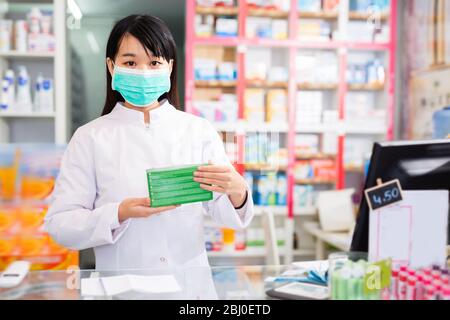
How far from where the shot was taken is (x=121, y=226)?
1.63 meters

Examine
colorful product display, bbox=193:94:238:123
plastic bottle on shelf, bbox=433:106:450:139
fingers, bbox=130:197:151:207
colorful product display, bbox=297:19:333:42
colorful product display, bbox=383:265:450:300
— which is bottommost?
colorful product display, bbox=383:265:450:300

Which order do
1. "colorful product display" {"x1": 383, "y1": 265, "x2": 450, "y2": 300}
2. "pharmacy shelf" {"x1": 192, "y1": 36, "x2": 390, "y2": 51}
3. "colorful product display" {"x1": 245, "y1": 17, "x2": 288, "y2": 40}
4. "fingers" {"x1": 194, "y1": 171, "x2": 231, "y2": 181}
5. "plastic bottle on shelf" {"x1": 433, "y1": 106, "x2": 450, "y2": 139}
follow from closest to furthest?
"colorful product display" {"x1": 383, "y1": 265, "x2": 450, "y2": 300} → "fingers" {"x1": 194, "y1": 171, "x2": 231, "y2": 181} → "plastic bottle on shelf" {"x1": 433, "y1": 106, "x2": 450, "y2": 139} → "pharmacy shelf" {"x1": 192, "y1": 36, "x2": 390, "y2": 51} → "colorful product display" {"x1": 245, "y1": 17, "x2": 288, "y2": 40}

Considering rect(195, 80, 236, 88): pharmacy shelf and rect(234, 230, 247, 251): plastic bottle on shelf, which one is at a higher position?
rect(195, 80, 236, 88): pharmacy shelf

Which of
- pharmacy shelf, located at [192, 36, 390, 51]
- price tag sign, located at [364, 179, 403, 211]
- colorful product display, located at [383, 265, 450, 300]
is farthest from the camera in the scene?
pharmacy shelf, located at [192, 36, 390, 51]

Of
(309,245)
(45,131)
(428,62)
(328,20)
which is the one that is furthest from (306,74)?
(45,131)

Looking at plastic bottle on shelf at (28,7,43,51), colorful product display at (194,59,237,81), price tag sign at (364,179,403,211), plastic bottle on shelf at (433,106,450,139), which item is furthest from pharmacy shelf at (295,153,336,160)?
price tag sign at (364,179,403,211)

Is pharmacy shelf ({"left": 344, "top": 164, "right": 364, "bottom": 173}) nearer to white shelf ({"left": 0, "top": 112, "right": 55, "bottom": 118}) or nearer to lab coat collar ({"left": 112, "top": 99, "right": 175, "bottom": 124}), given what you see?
white shelf ({"left": 0, "top": 112, "right": 55, "bottom": 118})

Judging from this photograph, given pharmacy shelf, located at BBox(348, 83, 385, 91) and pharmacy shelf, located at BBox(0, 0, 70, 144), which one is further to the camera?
pharmacy shelf, located at BBox(348, 83, 385, 91)

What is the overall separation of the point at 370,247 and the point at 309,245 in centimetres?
364

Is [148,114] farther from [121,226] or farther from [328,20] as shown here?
[328,20]

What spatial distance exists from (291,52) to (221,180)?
3319 millimetres

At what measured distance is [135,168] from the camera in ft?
5.54

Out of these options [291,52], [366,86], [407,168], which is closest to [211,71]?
[291,52]

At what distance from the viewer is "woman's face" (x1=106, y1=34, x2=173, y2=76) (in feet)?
5.33
